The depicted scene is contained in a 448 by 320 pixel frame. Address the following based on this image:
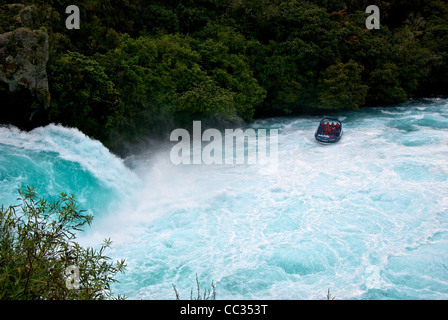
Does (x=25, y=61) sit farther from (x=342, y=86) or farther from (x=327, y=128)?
(x=342, y=86)

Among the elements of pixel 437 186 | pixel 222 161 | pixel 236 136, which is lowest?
pixel 437 186

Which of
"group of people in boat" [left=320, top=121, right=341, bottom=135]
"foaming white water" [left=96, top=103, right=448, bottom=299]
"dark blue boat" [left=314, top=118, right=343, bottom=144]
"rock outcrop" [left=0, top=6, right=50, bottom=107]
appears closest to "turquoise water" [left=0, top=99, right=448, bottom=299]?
"foaming white water" [left=96, top=103, right=448, bottom=299]

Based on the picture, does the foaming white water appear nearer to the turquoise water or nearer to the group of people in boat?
the turquoise water

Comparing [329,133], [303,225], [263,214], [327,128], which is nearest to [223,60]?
[327,128]

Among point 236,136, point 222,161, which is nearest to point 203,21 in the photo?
point 236,136

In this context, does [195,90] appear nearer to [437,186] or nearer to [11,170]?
[11,170]

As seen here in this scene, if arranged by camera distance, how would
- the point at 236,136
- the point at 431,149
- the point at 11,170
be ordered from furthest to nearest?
the point at 236,136
the point at 431,149
the point at 11,170
